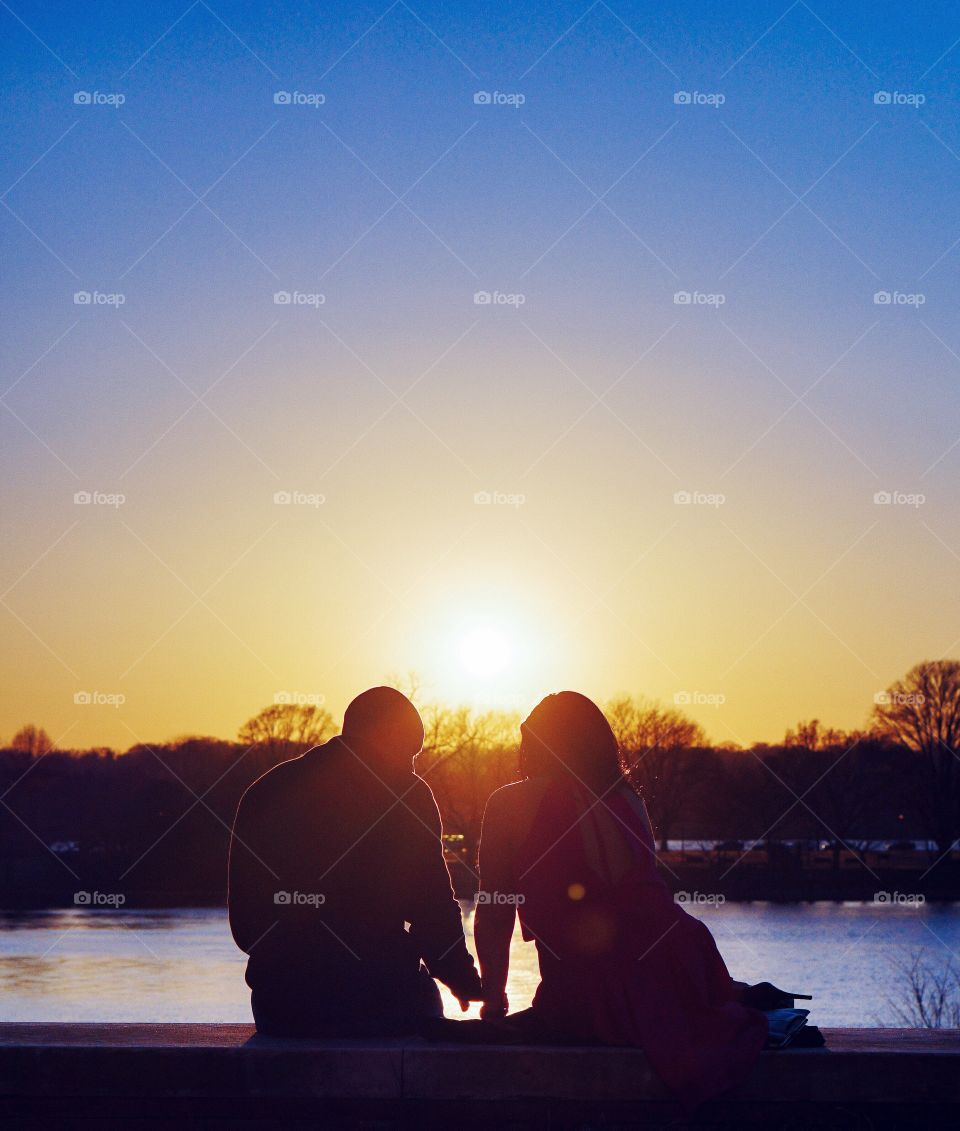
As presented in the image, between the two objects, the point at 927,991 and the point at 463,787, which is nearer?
the point at 927,991

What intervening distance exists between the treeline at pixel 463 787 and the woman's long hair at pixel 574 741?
55.0 m

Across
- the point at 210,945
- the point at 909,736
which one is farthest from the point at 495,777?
the point at 210,945

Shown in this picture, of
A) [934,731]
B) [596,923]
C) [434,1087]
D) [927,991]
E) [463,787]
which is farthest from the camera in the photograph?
[463,787]

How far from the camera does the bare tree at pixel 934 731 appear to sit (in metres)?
64.9

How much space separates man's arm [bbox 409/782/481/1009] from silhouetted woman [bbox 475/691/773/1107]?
10 centimetres

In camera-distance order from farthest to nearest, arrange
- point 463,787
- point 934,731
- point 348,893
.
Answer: point 463,787 → point 934,731 → point 348,893

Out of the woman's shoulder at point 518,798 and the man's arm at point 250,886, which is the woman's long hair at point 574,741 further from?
the man's arm at point 250,886

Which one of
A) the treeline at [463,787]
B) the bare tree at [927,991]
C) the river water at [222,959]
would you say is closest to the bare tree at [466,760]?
the treeline at [463,787]

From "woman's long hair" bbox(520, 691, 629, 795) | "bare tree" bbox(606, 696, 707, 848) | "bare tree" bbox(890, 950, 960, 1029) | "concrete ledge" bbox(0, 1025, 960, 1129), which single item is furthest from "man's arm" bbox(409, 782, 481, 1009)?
"bare tree" bbox(606, 696, 707, 848)

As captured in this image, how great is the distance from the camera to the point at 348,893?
5008 mm

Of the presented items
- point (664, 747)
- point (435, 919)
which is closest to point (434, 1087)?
point (435, 919)

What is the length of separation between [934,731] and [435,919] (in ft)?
210

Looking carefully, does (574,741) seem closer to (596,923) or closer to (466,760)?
(596,923)

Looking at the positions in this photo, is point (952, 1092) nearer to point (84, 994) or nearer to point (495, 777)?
point (84, 994)
